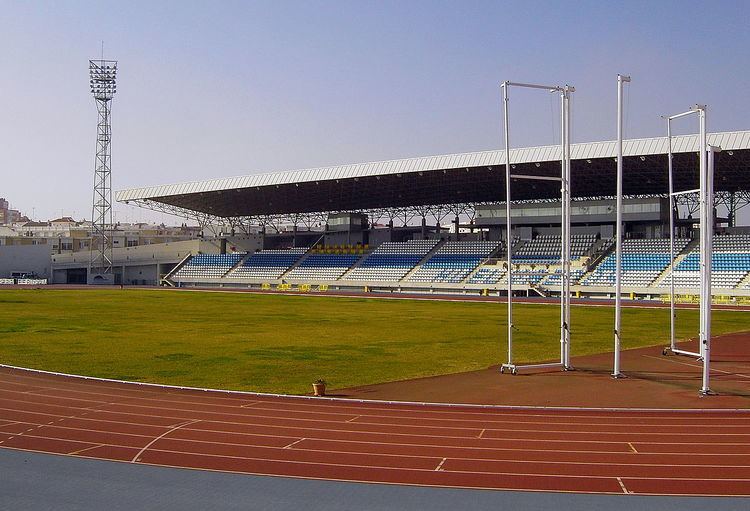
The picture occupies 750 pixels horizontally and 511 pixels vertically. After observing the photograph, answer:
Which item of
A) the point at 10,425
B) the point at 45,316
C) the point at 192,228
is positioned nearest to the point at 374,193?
the point at 45,316

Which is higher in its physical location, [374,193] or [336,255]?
[374,193]

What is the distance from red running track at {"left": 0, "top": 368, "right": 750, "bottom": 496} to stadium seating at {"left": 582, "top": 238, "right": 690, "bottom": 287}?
47381 mm

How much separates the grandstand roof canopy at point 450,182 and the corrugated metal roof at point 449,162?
0.07 metres

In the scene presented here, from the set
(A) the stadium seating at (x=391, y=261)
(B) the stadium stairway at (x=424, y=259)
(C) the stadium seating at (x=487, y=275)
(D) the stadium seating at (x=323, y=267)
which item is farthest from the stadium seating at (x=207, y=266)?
(C) the stadium seating at (x=487, y=275)

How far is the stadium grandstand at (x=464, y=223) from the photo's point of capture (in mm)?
56156

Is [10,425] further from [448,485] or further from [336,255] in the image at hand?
[336,255]

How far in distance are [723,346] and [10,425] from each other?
864 inches

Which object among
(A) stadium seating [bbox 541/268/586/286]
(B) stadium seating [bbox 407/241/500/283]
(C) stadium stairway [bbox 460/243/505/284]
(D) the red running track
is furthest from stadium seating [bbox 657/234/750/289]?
(D) the red running track

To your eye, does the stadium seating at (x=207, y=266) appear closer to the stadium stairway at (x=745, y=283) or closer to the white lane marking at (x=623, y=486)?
the stadium stairway at (x=745, y=283)

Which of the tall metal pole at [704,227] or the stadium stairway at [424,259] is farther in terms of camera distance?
the stadium stairway at [424,259]

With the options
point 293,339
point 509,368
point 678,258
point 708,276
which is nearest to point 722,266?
point 678,258

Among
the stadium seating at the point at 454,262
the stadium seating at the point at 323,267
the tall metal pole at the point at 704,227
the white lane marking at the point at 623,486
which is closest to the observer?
the white lane marking at the point at 623,486

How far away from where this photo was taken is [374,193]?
7262 cm

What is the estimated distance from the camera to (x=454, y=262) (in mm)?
72562
